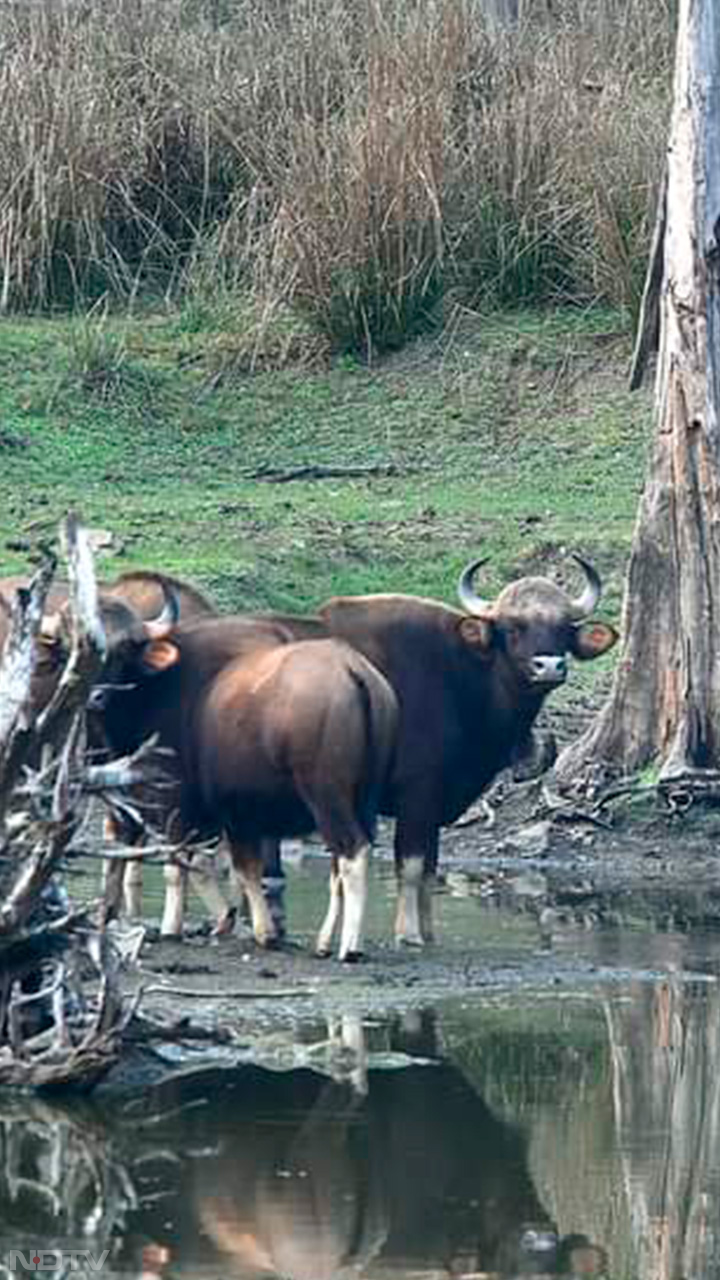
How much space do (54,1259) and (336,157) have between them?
50.3 ft

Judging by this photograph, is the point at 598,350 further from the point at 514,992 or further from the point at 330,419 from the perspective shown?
the point at 514,992

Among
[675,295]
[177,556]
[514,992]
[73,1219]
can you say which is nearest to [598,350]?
[177,556]

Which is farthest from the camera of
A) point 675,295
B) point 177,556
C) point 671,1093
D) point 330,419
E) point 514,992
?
point 330,419

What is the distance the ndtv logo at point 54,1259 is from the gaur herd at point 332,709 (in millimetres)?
3888

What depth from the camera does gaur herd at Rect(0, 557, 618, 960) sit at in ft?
44.8

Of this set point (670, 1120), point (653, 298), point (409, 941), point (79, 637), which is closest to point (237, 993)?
point (409, 941)

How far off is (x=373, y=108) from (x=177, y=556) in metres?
5.16

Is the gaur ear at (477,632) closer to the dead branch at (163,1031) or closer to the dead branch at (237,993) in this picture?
the dead branch at (237,993)

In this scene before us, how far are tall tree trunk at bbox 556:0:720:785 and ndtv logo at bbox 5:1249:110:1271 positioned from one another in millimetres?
8023

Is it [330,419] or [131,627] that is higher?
[131,627]

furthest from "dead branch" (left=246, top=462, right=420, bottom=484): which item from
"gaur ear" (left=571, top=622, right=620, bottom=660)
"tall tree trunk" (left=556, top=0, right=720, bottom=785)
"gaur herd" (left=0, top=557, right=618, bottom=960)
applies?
"gaur ear" (left=571, top=622, right=620, bottom=660)

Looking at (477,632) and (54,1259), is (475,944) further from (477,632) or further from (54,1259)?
(54,1259)

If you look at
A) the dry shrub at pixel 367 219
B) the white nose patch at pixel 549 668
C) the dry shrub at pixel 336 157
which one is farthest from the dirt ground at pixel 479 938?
the dry shrub at pixel 336 157

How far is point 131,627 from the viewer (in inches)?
558
